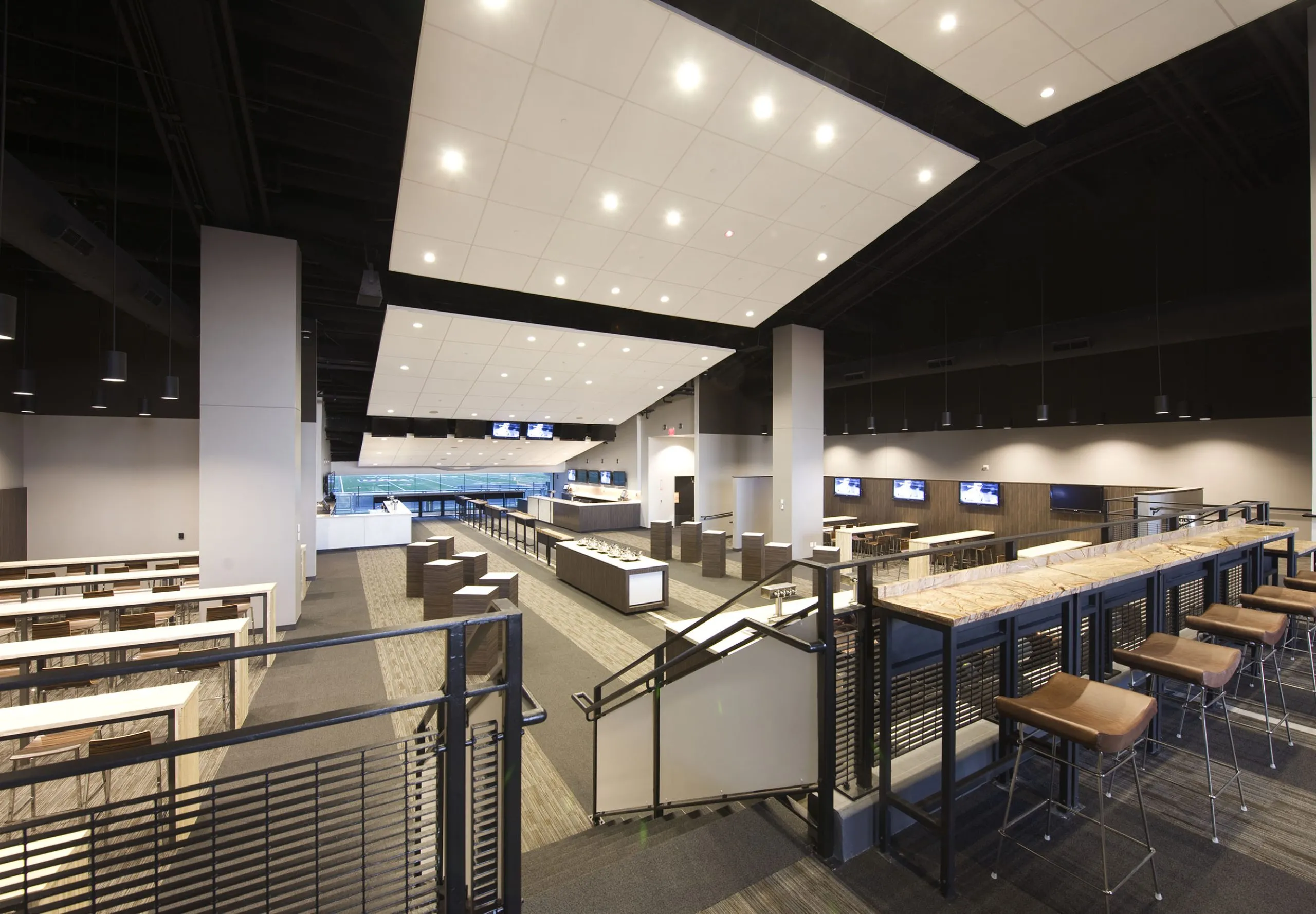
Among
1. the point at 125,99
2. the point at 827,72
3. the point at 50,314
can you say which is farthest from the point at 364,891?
the point at 50,314

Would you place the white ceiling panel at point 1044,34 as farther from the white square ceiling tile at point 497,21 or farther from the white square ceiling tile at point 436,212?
the white square ceiling tile at point 436,212

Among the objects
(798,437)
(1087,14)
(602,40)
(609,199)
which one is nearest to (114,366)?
(609,199)

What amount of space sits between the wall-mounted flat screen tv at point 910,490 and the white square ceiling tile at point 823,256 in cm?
733

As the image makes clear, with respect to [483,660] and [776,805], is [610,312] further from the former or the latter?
[776,805]

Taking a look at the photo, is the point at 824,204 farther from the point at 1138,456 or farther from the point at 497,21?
the point at 1138,456

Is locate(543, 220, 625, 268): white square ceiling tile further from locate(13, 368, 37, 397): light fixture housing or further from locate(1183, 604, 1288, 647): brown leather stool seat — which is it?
locate(13, 368, 37, 397): light fixture housing

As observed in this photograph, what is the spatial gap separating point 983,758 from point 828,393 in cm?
1239

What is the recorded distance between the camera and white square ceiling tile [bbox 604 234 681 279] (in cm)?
654

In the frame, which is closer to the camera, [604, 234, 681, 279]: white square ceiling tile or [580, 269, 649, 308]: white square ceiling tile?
[604, 234, 681, 279]: white square ceiling tile

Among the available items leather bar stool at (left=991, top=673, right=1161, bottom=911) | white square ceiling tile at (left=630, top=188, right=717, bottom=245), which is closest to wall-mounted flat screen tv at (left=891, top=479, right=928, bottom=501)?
white square ceiling tile at (left=630, top=188, right=717, bottom=245)

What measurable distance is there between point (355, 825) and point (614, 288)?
7.14m

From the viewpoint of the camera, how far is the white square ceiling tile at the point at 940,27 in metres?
3.47

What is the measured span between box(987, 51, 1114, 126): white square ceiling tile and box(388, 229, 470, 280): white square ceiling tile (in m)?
5.63

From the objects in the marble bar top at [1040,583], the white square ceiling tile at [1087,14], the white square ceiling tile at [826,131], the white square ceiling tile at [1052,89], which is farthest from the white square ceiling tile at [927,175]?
the marble bar top at [1040,583]
